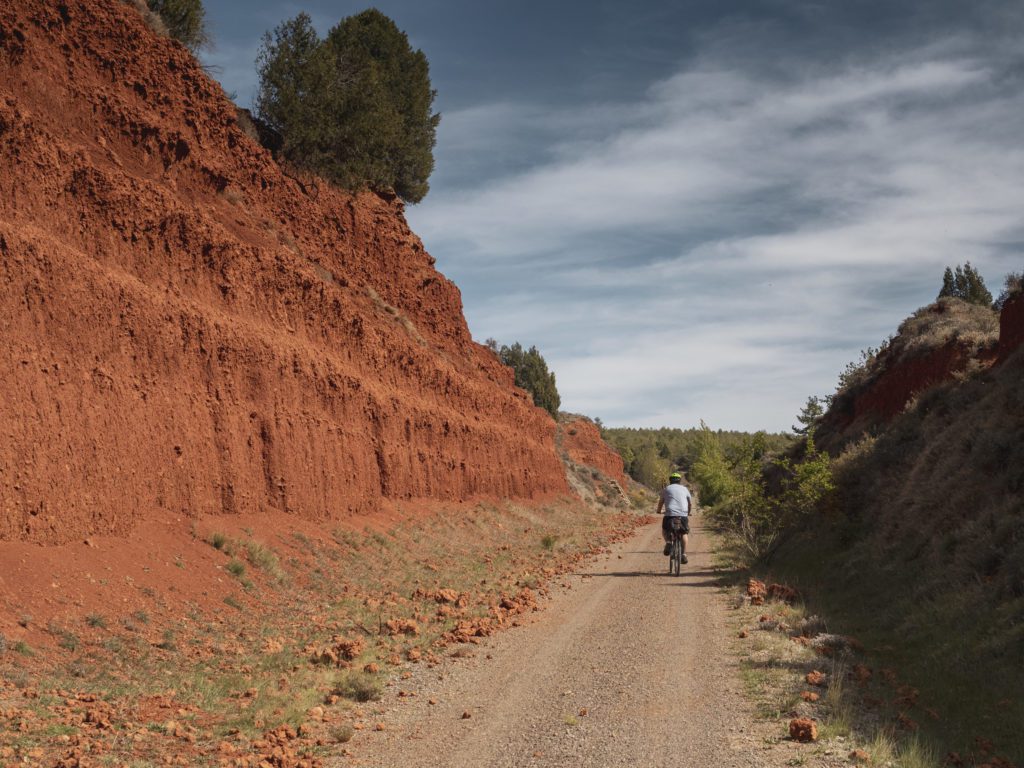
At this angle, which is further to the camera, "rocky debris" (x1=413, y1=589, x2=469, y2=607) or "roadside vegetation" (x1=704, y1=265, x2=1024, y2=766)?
"rocky debris" (x1=413, y1=589, x2=469, y2=607)

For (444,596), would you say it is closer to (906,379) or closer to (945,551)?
(945,551)

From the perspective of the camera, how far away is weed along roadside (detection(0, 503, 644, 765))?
21.2 ft

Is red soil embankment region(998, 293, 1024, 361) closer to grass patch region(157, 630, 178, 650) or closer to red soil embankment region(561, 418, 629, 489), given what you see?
grass patch region(157, 630, 178, 650)

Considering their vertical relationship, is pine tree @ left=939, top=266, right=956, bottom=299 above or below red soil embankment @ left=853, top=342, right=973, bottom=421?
above

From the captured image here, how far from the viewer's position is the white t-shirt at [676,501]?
58.0 feet

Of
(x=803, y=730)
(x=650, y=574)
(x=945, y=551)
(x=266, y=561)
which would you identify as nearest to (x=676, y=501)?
(x=650, y=574)

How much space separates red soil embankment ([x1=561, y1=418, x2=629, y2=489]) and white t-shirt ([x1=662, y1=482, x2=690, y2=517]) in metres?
60.9

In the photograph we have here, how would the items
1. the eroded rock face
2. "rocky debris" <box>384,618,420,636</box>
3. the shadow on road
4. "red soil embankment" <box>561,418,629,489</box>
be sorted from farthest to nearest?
"red soil embankment" <box>561,418,629,489</box>, the shadow on road, the eroded rock face, "rocky debris" <box>384,618,420,636</box>

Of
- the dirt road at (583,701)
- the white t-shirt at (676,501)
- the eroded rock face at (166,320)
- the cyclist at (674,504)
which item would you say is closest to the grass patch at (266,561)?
the eroded rock face at (166,320)

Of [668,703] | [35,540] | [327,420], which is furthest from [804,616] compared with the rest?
[327,420]

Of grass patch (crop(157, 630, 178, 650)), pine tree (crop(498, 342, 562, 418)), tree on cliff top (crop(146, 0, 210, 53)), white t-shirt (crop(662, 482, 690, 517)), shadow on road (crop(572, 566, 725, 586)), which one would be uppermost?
tree on cliff top (crop(146, 0, 210, 53))

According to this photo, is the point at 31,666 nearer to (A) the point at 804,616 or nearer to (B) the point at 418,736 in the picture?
(B) the point at 418,736

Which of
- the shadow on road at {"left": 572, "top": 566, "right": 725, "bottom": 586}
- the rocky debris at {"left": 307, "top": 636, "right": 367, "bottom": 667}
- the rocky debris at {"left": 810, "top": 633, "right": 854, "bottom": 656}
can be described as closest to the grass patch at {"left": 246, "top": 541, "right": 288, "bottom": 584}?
the rocky debris at {"left": 307, "top": 636, "right": 367, "bottom": 667}

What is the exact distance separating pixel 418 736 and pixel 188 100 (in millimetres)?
21826
